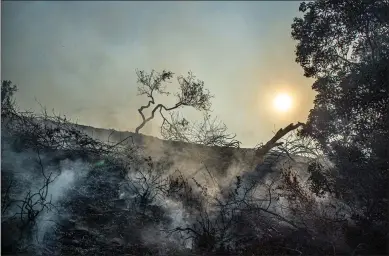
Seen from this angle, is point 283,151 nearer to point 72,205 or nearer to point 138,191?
point 138,191

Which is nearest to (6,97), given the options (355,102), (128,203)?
(128,203)

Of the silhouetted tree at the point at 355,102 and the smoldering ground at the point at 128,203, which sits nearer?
the smoldering ground at the point at 128,203

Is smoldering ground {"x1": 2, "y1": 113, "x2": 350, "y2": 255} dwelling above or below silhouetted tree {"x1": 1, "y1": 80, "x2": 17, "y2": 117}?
below

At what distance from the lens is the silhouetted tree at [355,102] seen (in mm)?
10453

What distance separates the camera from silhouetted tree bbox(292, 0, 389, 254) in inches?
412

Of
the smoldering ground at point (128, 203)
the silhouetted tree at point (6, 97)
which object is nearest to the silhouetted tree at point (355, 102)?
the smoldering ground at point (128, 203)

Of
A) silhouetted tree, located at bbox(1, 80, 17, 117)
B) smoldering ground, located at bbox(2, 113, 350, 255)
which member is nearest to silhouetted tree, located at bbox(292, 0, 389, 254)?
smoldering ground, located at bbox(2, 113, 350, 255)

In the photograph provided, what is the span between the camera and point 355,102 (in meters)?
10.7

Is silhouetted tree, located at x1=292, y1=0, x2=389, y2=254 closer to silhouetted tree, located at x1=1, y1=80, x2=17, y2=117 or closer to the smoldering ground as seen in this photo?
the smoldering ground

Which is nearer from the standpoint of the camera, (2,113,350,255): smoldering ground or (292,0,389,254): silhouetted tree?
(2,113,350,255): smoldering ground

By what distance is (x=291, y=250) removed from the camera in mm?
9703

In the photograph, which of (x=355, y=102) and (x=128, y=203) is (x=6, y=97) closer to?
(x=128, y=203)

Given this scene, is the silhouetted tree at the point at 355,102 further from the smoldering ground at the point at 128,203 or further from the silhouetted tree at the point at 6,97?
the silhouetted tree at the point at 6,97

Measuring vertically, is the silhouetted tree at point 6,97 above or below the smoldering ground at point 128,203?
above
